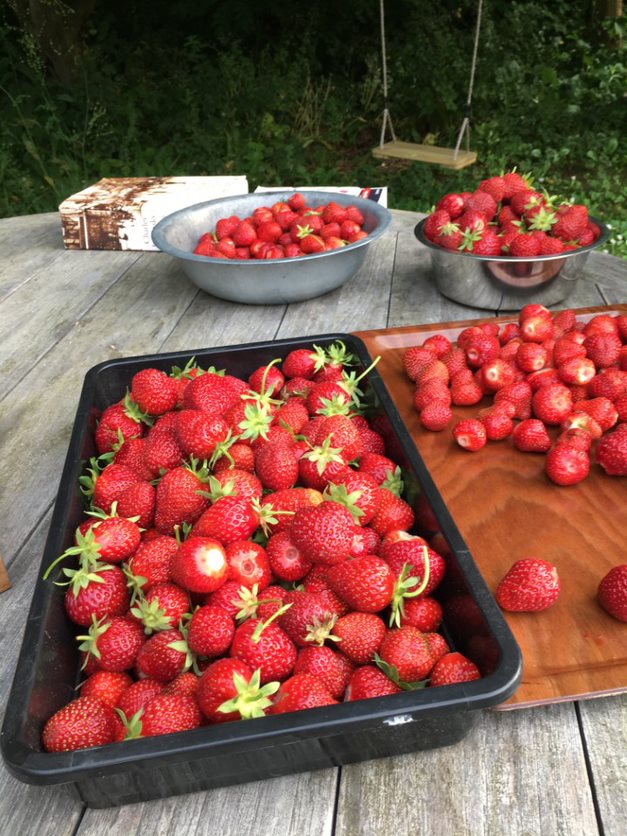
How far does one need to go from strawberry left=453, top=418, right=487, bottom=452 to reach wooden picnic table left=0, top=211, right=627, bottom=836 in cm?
44

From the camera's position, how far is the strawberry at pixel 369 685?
2.16ft

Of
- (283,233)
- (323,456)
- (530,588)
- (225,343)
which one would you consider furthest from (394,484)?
(283,233)

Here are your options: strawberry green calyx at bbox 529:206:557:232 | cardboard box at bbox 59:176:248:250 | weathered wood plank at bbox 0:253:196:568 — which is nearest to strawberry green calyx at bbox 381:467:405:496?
weathered wood plank at bbox 0:253:196:568

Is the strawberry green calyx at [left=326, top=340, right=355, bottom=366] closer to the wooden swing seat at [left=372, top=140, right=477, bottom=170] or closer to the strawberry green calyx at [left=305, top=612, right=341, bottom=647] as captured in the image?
the strawberry green calyx at [left=305, top=612, right=341, bottom=647]

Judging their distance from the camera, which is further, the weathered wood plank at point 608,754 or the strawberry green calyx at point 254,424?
the strawberry green calyx at point 254,424

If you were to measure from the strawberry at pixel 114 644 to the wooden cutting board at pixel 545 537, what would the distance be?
1.18ft

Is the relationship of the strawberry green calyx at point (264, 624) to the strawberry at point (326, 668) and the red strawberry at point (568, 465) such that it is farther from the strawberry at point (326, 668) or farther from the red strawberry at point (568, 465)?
the red strawberry at point (568, 465)

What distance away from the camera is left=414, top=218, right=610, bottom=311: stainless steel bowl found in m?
1.45

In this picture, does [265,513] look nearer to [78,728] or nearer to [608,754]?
[78,728]

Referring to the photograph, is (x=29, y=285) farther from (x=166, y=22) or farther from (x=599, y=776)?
(x=166, y=22)

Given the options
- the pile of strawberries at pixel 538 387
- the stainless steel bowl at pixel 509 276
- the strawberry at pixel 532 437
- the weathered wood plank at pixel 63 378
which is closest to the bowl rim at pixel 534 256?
the stainless steel bowl at pixel 509 276

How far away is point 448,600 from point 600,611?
193mm

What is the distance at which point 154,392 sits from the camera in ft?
3.46

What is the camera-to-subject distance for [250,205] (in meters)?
1.84
